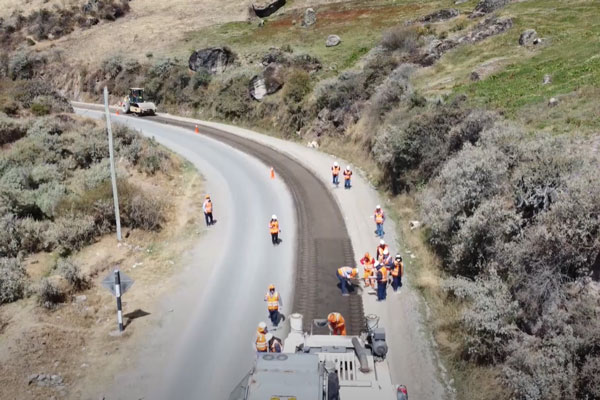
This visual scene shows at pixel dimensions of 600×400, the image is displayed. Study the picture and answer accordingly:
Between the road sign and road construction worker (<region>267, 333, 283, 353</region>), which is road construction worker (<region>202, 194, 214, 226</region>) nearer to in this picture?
the road sign

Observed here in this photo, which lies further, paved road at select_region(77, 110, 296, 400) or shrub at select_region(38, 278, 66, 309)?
shrub at select_region(38, 278, 66, 309)

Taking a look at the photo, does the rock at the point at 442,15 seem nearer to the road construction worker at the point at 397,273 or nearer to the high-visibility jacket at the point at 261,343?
the road construction worker at the point at 397,273

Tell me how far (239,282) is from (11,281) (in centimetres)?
669

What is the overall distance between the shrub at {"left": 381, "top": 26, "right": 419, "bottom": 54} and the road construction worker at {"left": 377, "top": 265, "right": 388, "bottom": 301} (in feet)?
105

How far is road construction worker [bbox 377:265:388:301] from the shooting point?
14391 millimetres

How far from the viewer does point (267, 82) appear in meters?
46.6

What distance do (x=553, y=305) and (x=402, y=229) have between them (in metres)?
9.86

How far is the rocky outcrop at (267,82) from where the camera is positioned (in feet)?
151

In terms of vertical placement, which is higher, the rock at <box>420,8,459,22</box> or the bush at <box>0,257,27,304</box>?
the rock at <box>420,8,459,22</box>

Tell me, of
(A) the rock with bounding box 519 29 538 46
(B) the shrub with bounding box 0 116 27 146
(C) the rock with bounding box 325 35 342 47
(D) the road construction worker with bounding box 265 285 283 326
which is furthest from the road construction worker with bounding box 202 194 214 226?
(C) the rock with bounding box 325 35 342 47

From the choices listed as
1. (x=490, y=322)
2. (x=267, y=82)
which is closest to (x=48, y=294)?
(x=490, y=322)

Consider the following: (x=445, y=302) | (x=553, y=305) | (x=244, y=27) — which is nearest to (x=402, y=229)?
(x=445, y=302)

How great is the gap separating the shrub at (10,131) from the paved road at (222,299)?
33.3 ft

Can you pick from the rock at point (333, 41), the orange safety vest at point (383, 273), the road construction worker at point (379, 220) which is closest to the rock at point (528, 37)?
the road construction worker at point (379, 220)
